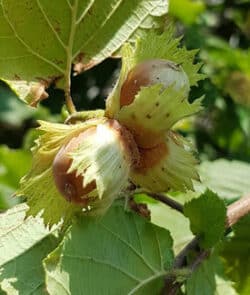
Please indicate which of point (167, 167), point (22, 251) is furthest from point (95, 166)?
point (22, 251)

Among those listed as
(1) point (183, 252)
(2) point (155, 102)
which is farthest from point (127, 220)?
(2) point (155, 102)

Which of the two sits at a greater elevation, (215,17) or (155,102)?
(155,102)

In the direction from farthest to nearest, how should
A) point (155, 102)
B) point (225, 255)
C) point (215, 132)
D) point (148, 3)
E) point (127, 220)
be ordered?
point (215, 132), point (225, 255), point (148, 3), point (127, 220), point (155, 102)

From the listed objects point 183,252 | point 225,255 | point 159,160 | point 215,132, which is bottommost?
point 215,132

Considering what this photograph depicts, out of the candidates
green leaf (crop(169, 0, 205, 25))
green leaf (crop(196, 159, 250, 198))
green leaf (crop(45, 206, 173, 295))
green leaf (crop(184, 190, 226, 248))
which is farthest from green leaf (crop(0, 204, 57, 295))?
green leaf (crop(169, 0, 205, 25))

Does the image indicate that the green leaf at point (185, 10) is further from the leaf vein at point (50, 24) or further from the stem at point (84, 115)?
the stem at point (84, 115)

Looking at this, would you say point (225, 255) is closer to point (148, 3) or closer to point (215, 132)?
point (148, 3)
